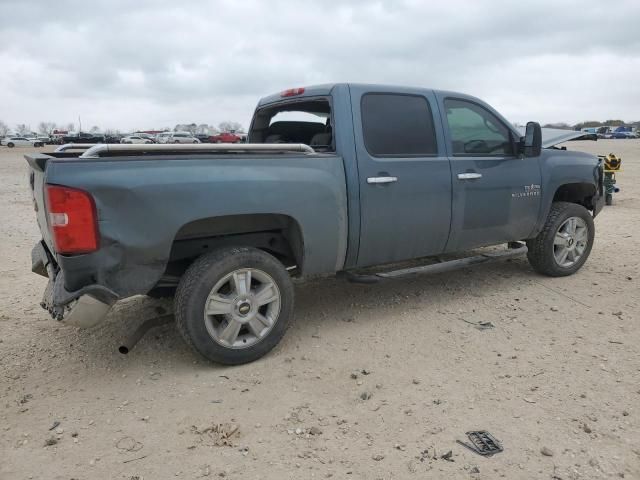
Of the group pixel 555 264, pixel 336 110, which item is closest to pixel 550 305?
pixel 555 264

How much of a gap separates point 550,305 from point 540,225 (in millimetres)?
909

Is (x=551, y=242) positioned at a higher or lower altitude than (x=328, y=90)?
lower

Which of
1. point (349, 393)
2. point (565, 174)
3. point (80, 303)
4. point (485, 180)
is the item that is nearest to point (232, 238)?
point (80, 303)

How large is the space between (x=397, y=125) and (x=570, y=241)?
99.5 inches

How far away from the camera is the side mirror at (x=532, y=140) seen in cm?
482

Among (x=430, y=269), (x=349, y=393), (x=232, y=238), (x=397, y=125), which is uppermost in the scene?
(x=397, y=125)

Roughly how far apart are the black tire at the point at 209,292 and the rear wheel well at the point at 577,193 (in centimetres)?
344

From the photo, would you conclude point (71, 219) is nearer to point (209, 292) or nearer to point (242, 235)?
point (209, 292)

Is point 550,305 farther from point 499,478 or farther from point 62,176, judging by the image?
point 62,176

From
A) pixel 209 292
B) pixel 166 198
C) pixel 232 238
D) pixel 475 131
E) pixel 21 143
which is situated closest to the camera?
pixel 166 198

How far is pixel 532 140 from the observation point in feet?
15.9

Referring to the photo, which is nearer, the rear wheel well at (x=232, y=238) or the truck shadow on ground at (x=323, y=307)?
the rear wheel well at (x=232, y=238)

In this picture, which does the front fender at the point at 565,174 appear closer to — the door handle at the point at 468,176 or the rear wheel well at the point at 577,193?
the rear wheel well at the point at 577,193

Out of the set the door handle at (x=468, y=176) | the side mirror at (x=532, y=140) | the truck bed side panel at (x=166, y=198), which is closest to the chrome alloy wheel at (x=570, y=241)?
the side mirror at (x=532, y=140)
